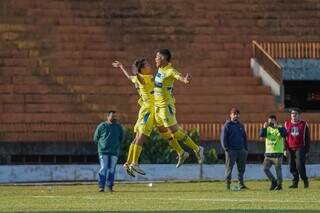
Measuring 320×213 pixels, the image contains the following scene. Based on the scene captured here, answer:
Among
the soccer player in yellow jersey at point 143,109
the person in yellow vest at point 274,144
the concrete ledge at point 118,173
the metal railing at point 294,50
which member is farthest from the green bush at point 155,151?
the soccer player in yellow jersey at point 143,109

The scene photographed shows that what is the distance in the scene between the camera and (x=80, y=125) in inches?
1390

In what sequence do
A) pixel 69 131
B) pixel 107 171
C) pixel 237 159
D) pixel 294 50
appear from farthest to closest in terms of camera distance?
pixel 294 50
pixel 69 131
pixel 237 159
pixel 107 171

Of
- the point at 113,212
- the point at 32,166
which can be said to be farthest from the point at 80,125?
the point at 113,212

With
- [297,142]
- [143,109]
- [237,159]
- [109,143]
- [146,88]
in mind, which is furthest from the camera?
[297,142]

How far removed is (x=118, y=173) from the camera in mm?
32750

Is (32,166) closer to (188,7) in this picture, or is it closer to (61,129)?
(61,129)

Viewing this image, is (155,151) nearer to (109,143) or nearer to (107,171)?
(109,143)

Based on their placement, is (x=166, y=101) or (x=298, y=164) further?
(x=298, y=164)

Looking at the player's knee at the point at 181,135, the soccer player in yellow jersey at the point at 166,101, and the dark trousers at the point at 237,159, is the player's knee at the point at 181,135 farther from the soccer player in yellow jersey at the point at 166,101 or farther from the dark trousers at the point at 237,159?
the dark trousers at the point at 237,159

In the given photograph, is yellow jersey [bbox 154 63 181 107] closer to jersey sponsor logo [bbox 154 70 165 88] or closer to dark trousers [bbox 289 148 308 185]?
jersey sponsor logo [bbox 154 70 165 88]

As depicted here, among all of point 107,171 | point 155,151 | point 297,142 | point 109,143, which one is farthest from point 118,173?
point 297,142

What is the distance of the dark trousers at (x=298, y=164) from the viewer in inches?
1060

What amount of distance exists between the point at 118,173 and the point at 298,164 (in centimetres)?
714

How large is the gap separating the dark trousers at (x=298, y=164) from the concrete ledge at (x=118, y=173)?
17.7ft
